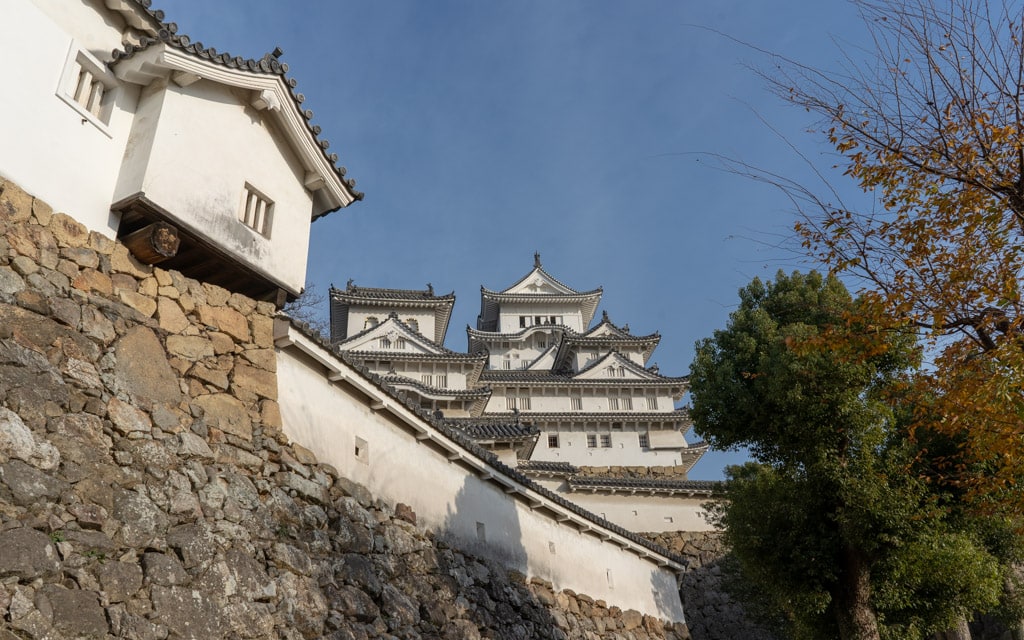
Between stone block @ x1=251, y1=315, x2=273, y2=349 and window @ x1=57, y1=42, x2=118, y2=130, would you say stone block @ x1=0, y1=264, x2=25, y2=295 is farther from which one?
stone block @ x1=251, y1=315, x2=273, y2=349

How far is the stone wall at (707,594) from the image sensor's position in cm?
2283

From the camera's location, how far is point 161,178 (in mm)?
8453

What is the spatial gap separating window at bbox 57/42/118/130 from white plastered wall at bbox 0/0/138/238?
0.05 meters

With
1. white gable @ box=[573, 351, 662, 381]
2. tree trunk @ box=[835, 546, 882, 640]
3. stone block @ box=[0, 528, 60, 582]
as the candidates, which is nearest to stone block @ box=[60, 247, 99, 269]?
stone block @ box=[0, 528, 60, 582]

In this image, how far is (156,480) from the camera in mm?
7160

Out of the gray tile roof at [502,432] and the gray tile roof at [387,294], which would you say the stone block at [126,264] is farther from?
the gray tile roof at [387,294]

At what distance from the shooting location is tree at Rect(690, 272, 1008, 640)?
13055mm

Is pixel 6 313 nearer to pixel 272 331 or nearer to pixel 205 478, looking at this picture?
pixel 205 478

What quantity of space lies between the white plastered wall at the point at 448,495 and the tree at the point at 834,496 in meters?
2.98

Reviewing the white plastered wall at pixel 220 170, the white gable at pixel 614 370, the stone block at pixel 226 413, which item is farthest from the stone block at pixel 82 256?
the white gable at pixel 614 370

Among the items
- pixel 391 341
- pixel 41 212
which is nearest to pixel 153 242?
pixel 41 212

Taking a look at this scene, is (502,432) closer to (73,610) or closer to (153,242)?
(153,242)

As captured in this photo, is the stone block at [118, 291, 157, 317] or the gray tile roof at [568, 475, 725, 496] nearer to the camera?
the stone block at [118, 291, 157, 317]

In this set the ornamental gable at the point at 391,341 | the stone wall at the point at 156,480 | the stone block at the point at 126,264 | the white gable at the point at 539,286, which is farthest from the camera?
the white gable at the point at 539,286
